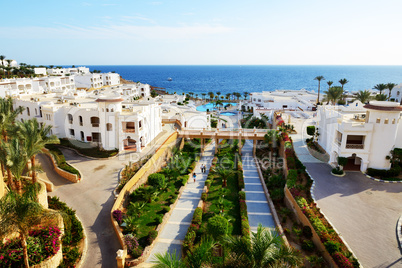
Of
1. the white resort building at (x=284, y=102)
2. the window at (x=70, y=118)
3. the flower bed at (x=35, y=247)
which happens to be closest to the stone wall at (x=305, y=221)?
the flower bed at (x=35, y=247)

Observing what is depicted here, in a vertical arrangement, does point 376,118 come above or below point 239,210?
above

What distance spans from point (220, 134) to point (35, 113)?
29409 millimetres

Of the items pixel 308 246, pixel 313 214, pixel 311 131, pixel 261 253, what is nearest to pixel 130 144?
pixel 311 131

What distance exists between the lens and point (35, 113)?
4362 cm

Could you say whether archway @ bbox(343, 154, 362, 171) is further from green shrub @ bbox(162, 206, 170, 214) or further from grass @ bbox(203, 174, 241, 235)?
green shrub @ bbox(162, 206, 170, 214)

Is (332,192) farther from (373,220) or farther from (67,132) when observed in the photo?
(67,132)

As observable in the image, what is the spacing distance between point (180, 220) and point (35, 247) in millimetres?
11841

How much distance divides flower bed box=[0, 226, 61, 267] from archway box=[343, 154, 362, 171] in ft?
95.8

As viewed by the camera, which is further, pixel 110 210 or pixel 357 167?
pixel 357 167

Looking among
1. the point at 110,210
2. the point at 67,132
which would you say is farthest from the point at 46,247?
the point at 67,132

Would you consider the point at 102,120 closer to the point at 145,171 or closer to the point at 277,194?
the point at 145,171

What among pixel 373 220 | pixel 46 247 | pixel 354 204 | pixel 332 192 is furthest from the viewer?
pixel 332 192

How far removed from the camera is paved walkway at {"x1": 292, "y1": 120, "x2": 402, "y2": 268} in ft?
60.8

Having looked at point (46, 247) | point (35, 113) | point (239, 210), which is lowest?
point (239, 210)
